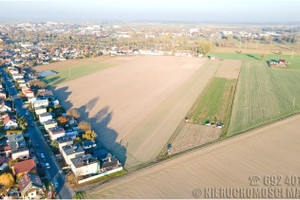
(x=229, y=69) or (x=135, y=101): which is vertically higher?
(x=229, y=69)

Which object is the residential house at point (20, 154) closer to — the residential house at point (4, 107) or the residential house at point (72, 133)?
the residential house at point (72, 133)

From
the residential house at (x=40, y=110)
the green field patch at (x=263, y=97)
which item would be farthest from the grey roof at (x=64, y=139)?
the green field patch at (x=263, y=97)

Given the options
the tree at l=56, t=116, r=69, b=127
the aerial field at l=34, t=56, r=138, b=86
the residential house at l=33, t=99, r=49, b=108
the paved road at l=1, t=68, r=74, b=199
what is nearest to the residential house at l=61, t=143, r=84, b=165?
the paved road at l=1, t=68, r=74, b=199

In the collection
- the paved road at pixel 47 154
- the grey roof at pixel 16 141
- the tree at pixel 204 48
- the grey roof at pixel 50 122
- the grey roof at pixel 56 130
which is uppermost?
the tree at pixel 204 48

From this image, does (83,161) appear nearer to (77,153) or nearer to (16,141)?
(77,153)

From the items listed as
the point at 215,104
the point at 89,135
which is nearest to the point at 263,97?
the point at 215,104

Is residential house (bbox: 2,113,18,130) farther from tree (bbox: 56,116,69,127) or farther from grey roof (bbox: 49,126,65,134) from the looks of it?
grey roof (bbox: 49,126,65,134)

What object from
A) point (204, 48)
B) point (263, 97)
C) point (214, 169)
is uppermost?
point (204, 48)
